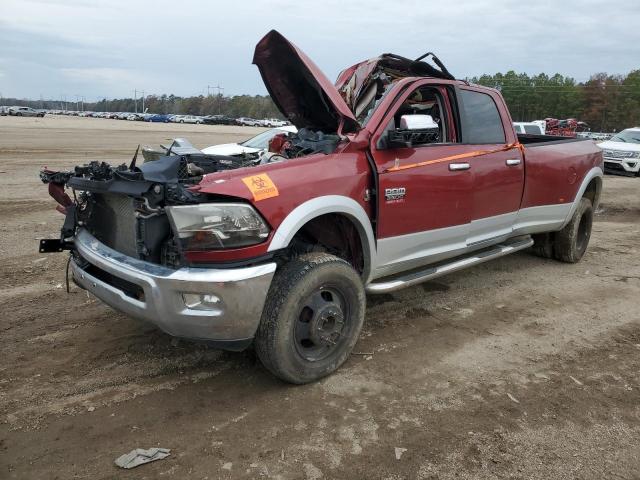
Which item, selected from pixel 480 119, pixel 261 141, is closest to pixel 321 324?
pixel 480 119

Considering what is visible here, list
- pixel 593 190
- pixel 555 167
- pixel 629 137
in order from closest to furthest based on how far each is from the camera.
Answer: pixel 555 167, pixel 593 190, pixel 629 137

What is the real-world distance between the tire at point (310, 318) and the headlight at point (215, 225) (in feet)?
1.31

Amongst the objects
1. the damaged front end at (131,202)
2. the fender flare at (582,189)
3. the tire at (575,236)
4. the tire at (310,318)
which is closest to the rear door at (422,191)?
the tire at (310,318)

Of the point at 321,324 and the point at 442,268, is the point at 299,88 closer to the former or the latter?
the point at 442,268

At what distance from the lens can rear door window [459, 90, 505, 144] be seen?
16.0ft

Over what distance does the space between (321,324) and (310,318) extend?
88 millimetres

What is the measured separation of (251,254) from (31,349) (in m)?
2.03

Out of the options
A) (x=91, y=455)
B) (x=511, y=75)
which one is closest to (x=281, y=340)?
(x=91, y=455)

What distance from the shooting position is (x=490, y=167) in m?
4.89

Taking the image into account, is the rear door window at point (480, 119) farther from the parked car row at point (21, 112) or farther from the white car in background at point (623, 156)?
the parked car row at point (21, 112)

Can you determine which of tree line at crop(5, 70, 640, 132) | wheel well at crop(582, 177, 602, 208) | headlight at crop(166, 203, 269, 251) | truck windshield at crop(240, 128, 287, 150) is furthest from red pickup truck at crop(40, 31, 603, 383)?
tree line at crop(5, 70, 640, 132)

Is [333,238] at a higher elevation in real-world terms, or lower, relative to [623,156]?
lower

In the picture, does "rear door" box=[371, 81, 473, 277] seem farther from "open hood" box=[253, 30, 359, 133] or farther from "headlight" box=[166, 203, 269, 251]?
"headlight" box=[166, 203, 269, 251]

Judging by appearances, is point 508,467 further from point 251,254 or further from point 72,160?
point 72,160
